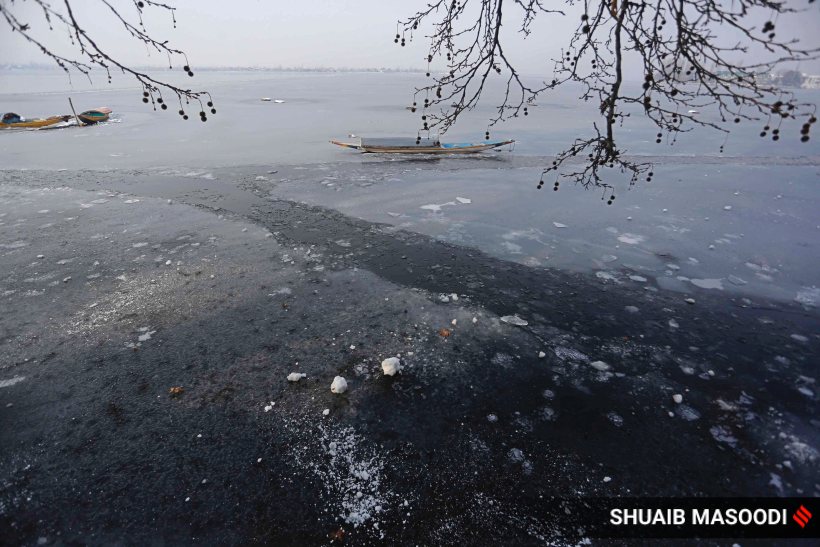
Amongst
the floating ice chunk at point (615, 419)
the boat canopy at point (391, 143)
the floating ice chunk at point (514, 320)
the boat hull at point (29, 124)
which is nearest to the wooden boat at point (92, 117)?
the boat hull at point (29, 124)

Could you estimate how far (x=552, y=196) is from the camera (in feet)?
44.4

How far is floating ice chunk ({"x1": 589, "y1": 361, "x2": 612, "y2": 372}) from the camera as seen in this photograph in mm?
5551

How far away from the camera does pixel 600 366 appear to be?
5.60 meters

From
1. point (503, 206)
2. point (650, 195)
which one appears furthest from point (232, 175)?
point (650, 195)

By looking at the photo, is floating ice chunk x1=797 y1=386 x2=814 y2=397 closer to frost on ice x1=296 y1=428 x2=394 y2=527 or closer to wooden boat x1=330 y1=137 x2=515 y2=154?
frost on ice x1=296 y1=428 x2=394 y2=527

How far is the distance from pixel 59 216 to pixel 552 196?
1490 cm

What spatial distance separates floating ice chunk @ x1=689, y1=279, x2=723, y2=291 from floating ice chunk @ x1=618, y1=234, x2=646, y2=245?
2017mm

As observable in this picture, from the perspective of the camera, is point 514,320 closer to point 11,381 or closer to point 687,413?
point 687,413

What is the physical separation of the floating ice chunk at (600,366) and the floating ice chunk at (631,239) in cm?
528

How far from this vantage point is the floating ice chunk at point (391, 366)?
534 centimetres

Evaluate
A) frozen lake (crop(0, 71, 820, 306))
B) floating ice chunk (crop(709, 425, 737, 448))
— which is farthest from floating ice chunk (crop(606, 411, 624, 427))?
frozen lake (crop(0, 71, 820, 306))

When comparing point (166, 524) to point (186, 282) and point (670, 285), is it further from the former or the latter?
point (670, 285)

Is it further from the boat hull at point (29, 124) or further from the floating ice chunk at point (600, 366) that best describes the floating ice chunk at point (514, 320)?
the boat hull at point (29, 124)

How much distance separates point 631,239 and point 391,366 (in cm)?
777
